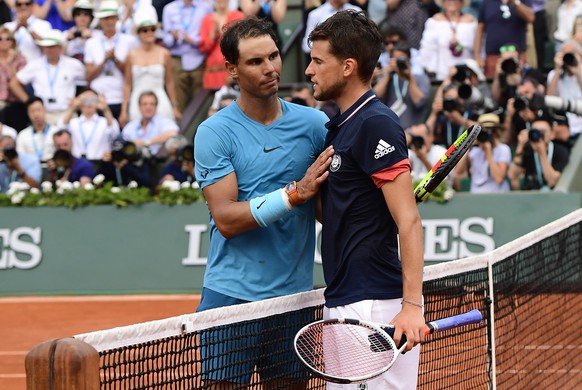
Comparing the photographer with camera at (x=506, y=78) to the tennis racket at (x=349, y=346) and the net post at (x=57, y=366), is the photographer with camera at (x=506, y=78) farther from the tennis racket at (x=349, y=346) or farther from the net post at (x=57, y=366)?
the net post at (x=57, y=366)

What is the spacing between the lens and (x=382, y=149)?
13.3 feet

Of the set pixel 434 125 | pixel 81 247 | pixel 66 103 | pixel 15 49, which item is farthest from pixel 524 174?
pixel 15 49

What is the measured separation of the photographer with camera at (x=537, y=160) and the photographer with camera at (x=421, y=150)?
2.63 ft

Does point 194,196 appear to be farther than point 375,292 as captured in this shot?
Yes

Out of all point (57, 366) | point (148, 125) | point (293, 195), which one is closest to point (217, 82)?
point (148, 125)

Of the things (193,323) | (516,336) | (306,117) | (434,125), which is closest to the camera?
(193,323)

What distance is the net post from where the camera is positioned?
315 cm

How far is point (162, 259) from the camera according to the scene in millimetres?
11945

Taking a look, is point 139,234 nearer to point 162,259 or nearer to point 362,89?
point 162,259

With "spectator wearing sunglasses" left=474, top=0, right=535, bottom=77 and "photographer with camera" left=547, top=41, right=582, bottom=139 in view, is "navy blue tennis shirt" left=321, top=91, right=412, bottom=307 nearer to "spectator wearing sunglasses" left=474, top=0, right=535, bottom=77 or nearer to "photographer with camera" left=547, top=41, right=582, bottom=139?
"photographer with camera" left=547, top=41, right=582, bottom=139

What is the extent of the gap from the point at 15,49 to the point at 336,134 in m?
10.9

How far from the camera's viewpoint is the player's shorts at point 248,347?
432 cm

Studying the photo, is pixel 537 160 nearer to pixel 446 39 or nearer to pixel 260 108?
pixel 446 39

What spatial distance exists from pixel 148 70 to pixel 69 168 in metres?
1.81
